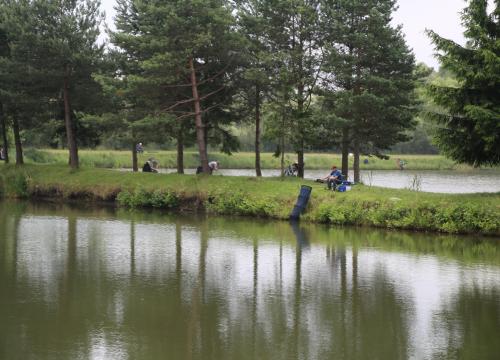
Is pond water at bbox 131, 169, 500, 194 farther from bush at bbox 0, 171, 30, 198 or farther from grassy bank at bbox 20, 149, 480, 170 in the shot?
bush at bbox 0, 171, 30, 198

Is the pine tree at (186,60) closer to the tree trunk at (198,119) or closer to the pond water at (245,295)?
the tree trunk at (198,119)

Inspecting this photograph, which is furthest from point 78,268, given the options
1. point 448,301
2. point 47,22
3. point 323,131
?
point 47,22

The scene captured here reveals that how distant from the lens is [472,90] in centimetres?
2556

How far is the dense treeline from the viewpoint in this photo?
33.8 m

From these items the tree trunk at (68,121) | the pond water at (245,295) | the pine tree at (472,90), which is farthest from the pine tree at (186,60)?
the pine tree at (472,90)

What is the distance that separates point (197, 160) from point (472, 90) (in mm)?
49685

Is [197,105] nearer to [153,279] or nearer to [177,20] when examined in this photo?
[177,20]

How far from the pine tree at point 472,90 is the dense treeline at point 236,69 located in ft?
20.7

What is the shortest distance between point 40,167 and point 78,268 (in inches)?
1023

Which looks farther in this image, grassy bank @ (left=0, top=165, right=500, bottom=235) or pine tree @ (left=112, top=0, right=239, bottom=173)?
pine tree @ (left=112, top=0, right=239, bottom=173)

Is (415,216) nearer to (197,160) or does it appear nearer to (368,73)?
(368,73)

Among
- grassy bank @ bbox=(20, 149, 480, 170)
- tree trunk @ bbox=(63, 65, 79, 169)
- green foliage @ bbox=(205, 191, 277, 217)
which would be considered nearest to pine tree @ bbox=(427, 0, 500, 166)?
green foliage @ bbox=(205, 191, 277, 217)

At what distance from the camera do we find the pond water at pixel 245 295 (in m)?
11.6

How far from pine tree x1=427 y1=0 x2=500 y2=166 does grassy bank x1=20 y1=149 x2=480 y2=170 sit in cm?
3328
